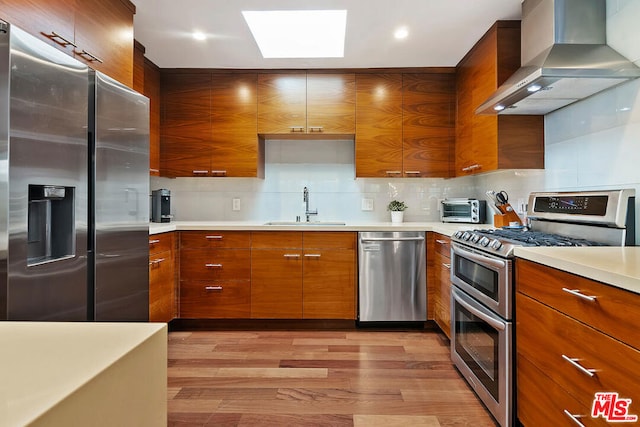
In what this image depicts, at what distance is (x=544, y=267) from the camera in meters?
1.45

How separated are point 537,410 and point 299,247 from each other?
79.0 inches

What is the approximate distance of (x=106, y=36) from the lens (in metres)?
2.13

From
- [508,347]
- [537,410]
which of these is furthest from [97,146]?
[537,410]

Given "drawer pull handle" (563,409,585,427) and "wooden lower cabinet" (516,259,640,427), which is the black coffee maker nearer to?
"wooden lower cabinet" (516,259,640,427)

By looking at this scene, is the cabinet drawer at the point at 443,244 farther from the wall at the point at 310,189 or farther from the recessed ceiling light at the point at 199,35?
Answer: the recessed ceiling light at the point at 199,35

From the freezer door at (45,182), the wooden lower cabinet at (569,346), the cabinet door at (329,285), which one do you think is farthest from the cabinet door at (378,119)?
the freezer door at (45,182)

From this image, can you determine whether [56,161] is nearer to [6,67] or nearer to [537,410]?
[6,67]

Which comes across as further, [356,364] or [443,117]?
[443,117]

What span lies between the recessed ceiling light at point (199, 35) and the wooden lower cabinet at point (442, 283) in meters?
2.25

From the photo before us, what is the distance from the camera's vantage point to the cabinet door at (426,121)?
11.3ft

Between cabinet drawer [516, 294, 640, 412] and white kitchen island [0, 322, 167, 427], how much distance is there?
116cm

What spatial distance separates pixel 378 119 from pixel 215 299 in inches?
81.7

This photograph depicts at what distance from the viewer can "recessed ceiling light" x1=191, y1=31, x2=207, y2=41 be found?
9.01 feet

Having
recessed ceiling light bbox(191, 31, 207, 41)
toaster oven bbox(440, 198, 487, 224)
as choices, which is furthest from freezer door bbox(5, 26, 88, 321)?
toaster oven bbox(440, 198, 487, 224)
